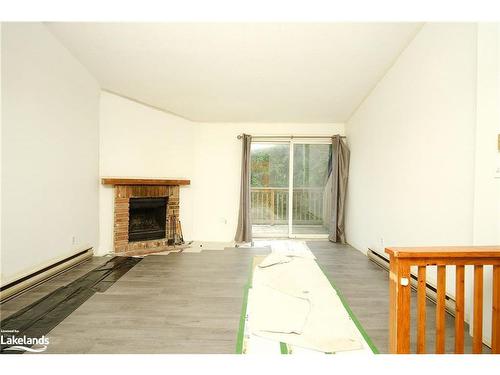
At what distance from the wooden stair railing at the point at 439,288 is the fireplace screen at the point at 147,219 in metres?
3.64

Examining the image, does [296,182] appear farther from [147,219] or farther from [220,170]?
[147,219]

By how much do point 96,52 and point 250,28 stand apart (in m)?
1.84

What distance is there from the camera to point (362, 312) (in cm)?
195

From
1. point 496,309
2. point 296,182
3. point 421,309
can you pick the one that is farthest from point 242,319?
point 296,182

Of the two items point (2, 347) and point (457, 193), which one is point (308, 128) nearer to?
point (457, 193)

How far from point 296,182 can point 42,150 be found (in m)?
3.88

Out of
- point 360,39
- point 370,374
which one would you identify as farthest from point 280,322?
point 360,39

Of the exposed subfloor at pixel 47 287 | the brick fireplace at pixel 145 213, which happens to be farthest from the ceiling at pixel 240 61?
the exposed subfloor at pixel 47 287

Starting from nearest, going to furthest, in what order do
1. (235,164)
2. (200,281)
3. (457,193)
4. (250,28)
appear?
(457,193)
(250,28)
(200,281)
(235,164)

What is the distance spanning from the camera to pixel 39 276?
2.47 metres

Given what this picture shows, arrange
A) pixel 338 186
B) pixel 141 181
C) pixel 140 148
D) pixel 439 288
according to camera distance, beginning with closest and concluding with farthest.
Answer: pixel 439 288 < pixel 141 181 < pixel 140 148 < pixel 338 186

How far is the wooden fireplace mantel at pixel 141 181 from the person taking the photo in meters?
3.50

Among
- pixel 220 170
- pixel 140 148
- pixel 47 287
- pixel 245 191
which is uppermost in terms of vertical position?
pixel 140 148

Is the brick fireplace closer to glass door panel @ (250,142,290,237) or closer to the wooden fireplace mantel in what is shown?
the wooden fireplace mantel
